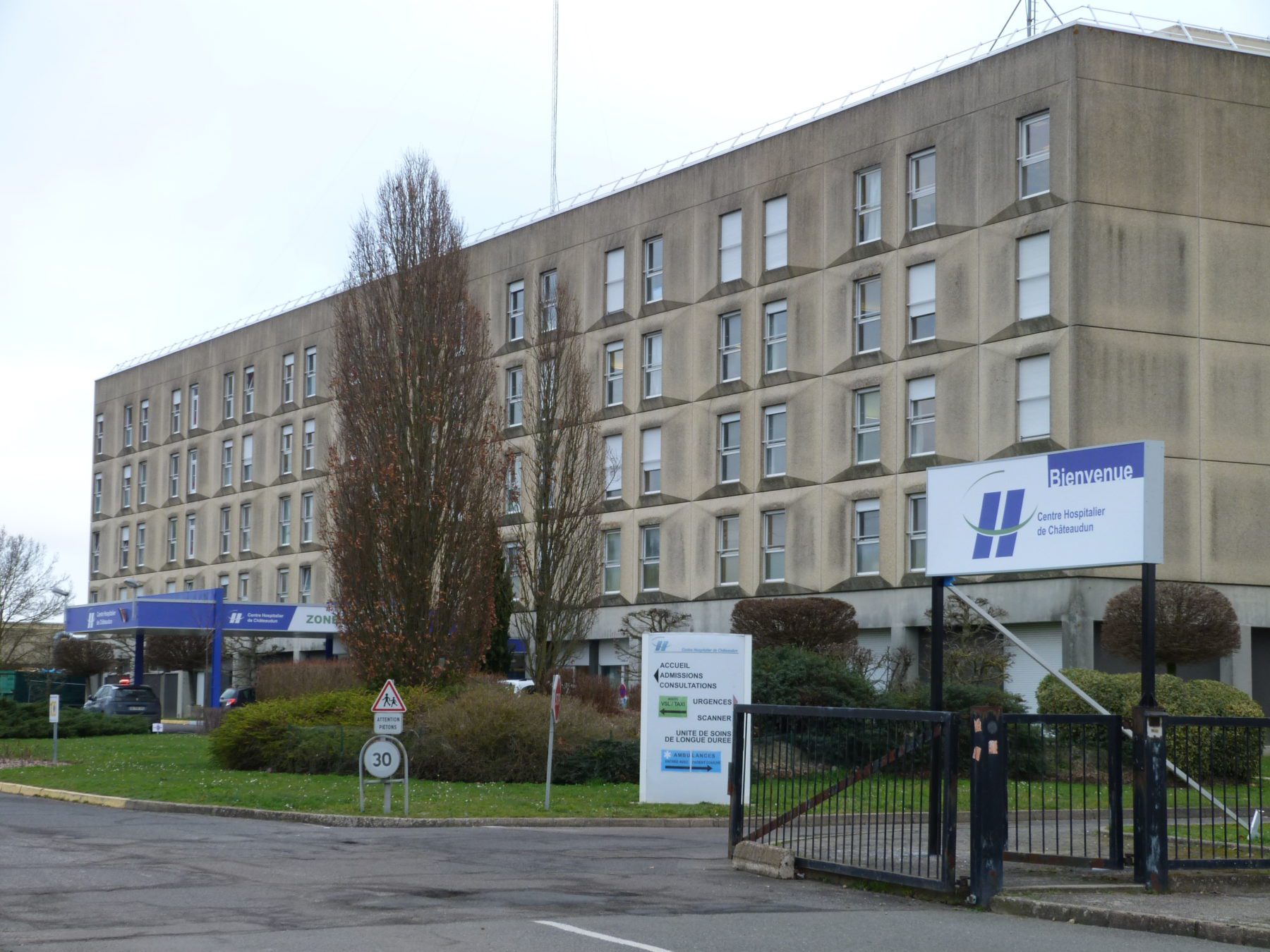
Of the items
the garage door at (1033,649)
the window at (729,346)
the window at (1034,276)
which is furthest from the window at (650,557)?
the window at (1034,276)

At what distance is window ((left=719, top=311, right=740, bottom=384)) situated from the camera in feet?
158

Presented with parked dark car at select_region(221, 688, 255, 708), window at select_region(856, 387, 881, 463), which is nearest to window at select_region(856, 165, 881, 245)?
window at select_region(856, 387, 881, 463)

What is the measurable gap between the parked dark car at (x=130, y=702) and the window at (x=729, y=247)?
859 inches

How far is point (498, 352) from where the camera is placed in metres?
56.9

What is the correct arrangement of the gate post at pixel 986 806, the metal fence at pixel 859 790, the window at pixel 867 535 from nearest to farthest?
the gate post at pixel 986 806 → the metal fence at pixel 859 790 → the window at pixel 867 535

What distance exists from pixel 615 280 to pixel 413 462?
2091cm

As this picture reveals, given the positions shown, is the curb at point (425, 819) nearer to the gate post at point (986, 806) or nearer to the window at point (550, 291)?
the gate post at point (986, 806)

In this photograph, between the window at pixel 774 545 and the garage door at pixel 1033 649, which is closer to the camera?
the garage door at pixel 1033 649

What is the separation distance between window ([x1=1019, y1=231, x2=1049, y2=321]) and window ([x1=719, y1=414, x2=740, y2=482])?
10.3 meters

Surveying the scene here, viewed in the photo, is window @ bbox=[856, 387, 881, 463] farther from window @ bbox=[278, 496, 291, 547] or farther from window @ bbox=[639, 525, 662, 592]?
window @ bbox=[278, 496, 291, 547]

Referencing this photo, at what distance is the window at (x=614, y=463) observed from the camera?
51938 millimetres

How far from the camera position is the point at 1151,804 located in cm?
1290

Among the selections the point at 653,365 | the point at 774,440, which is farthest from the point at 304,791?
the point at 653,365

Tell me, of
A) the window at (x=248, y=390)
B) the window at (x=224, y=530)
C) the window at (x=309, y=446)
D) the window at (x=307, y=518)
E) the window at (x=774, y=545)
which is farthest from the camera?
the window at (x=224, y=530)
